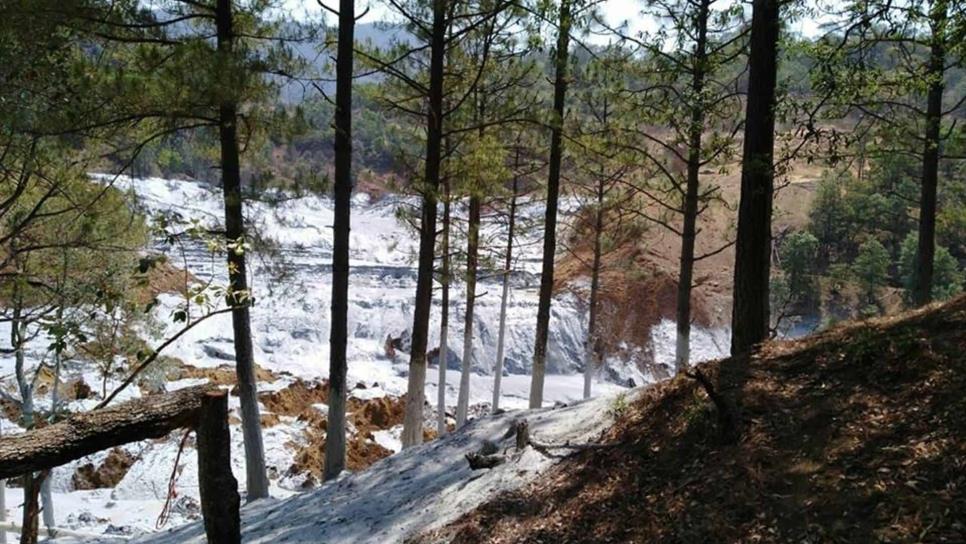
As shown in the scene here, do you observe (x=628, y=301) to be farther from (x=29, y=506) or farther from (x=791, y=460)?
(x=29, y=506)

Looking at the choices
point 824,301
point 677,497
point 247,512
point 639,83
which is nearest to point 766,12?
point 677,497

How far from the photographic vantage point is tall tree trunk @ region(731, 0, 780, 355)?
4.97m

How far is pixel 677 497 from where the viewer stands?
136 inches

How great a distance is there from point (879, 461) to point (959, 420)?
440 mm

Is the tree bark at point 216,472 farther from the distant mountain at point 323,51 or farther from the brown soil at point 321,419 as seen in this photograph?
the brown soil at point 321,419

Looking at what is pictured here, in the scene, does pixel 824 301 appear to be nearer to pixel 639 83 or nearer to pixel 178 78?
pixel 639 83

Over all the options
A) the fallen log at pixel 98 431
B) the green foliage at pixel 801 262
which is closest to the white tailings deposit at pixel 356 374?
the fallen log at pixel 98 431

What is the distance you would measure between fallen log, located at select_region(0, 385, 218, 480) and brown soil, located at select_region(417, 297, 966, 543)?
202cm

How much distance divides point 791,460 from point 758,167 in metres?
2.32

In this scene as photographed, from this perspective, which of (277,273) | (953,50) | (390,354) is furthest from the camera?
(390,354)

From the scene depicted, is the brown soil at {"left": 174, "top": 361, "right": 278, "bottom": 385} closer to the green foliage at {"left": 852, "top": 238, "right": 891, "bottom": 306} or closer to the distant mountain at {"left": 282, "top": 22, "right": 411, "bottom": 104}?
the distant mountain at {"left": 282, "top": 22, "right": 411, "bottom": 104}

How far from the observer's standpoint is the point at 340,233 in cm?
775

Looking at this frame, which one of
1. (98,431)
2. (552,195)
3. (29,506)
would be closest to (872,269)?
(552,195)

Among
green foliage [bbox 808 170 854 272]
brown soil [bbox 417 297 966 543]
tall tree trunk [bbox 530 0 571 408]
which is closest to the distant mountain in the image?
tall tree trunk [bbox 530 0 571 408]
